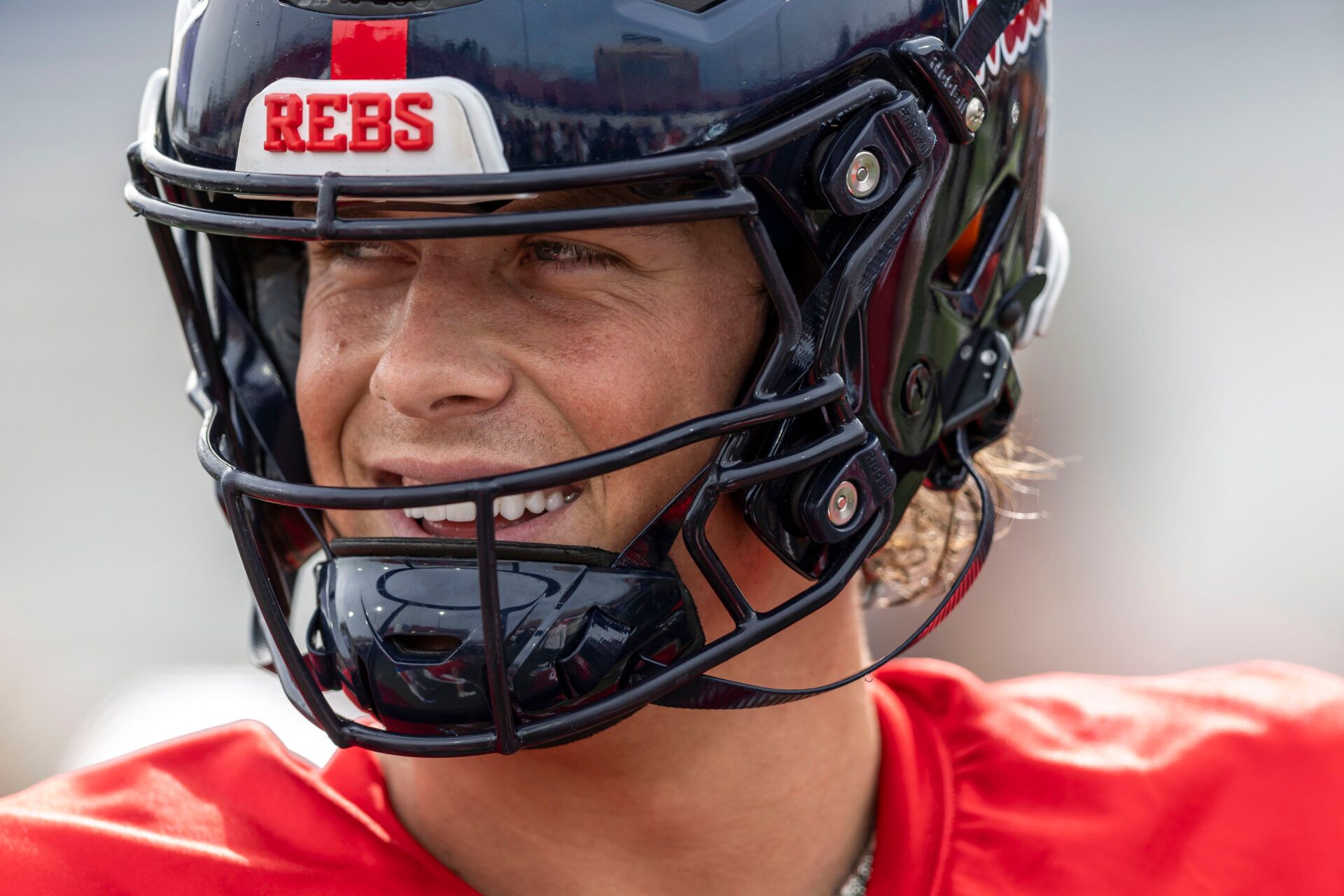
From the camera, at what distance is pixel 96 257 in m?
7.64

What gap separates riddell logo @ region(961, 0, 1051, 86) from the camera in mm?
1861

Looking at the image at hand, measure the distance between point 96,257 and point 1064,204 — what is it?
16.4ft

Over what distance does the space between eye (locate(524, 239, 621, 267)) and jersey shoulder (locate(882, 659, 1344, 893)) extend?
944mm

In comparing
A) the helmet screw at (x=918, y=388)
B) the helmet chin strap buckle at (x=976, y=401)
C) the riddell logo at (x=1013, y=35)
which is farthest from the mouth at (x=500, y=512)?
the riddell logo at (x=1013, y=35)

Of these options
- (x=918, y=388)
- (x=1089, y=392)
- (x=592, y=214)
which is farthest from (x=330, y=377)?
(x=1089, y=392)

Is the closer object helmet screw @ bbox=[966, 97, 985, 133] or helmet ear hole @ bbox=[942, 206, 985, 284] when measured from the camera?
helmet screw @ bbox=[966, 97, 985, 133]

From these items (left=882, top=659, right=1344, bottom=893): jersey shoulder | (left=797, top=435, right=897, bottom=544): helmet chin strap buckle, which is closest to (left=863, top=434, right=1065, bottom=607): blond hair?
(left=882, top=659, right=1344, bottom=893): jersey shoulder

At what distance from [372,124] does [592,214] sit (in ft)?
0.86

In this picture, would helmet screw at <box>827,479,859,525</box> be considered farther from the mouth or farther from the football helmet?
the mouth

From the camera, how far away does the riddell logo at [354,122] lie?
151 centimetres

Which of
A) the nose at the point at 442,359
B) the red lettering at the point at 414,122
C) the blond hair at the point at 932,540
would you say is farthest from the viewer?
the blond hair at the point at 932,540

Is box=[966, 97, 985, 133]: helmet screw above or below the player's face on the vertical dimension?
above

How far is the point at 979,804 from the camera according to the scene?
2055mm

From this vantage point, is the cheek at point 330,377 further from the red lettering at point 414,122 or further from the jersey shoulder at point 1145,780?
the jersey shoulder at point 1145,780
